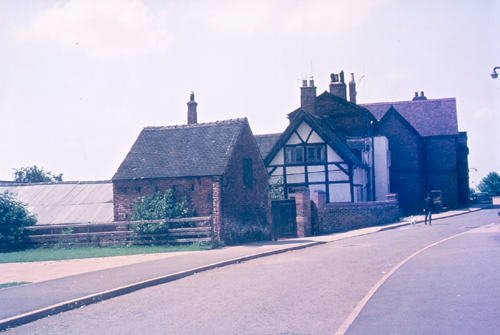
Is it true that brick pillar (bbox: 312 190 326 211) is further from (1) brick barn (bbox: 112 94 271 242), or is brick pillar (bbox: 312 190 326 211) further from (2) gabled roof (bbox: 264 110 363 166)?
(2) gabled roof (bbox: 264 110 363 166)

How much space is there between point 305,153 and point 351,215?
25.9 ft

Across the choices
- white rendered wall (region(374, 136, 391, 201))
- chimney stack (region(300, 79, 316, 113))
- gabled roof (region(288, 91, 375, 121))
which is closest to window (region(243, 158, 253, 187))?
chimney stack (region(300, 79, 316, 113))

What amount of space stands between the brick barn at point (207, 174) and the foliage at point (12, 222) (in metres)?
4.69

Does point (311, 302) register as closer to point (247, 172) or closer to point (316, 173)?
point (247, 172)

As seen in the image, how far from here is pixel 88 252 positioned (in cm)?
2370

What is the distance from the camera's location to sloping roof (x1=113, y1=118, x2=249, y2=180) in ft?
85.6

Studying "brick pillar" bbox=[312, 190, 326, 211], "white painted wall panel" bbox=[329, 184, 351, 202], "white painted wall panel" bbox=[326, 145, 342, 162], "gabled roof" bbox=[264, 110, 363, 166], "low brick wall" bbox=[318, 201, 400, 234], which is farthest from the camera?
"white painted wall panel" bbox=[326, 145, 342, 162]

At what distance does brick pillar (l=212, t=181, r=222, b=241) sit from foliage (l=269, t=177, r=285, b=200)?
1295cm

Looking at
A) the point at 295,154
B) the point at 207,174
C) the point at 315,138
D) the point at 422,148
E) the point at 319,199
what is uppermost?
the point at 422,148

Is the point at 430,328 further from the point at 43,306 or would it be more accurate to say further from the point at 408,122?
the point at 408,122

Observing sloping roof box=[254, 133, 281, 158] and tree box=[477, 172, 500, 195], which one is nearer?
sloping roof box=[254, 133, 281, 158]

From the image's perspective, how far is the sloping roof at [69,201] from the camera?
29.5 meters

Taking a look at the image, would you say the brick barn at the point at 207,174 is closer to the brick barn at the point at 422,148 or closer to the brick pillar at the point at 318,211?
the brick pillar at the point at 318,211

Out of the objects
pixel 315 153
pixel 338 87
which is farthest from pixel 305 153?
pixel 338 87
